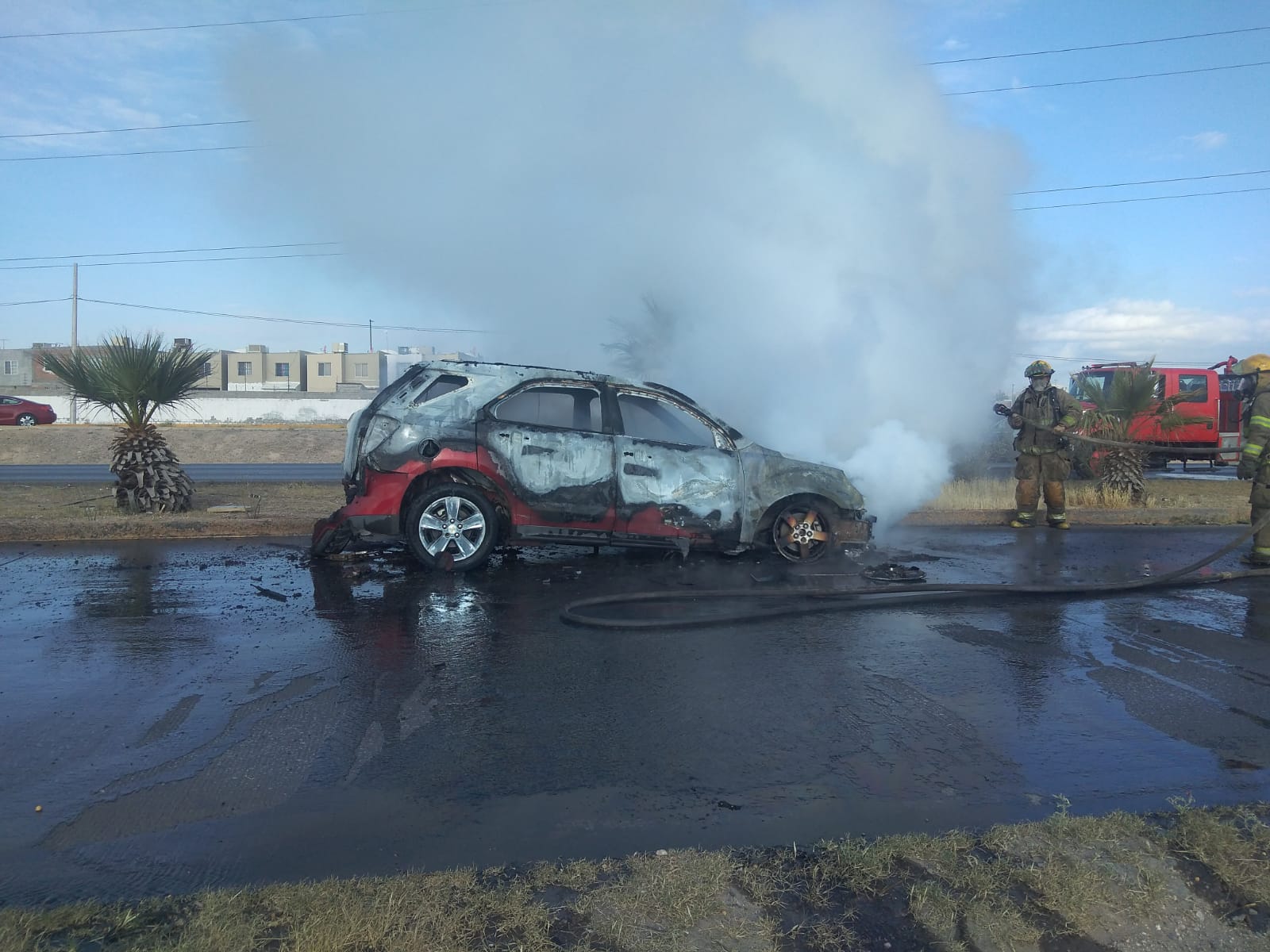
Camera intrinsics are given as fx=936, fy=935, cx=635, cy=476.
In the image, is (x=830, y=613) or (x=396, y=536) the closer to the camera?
A: (x=830, y=613)

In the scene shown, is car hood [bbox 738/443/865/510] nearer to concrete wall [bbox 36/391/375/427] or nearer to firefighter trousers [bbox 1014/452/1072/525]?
firefighter trousers [bbox 1014/452/1072/525]

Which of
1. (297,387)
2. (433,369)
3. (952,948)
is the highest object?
(297,387)

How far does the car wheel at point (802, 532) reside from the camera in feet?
27.6

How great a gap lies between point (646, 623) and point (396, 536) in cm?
272

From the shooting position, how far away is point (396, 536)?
7895 millimetres

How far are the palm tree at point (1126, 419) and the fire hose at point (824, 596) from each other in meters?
5.84

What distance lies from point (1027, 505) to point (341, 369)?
80.8 meters

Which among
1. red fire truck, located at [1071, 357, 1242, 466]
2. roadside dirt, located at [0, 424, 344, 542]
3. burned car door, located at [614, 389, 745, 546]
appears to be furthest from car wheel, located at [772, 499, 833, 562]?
red fire truck, located at [1071, 357, 1242, 466]

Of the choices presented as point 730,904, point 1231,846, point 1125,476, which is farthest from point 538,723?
point 1125,476

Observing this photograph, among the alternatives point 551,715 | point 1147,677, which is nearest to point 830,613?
point 1147,677

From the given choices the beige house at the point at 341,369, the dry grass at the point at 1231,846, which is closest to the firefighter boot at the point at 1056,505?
the dry grass at the point at 1231,846

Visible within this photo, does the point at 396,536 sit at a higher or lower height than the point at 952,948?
higher

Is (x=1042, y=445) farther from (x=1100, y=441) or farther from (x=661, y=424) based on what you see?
(x=661, y=424)

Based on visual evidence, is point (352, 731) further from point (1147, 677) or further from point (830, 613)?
point (1147, 677)
